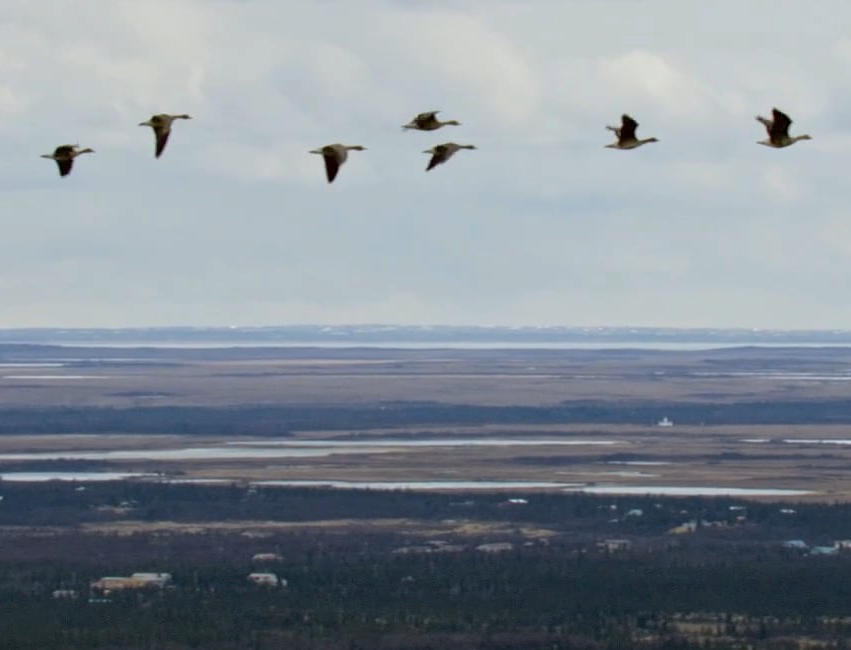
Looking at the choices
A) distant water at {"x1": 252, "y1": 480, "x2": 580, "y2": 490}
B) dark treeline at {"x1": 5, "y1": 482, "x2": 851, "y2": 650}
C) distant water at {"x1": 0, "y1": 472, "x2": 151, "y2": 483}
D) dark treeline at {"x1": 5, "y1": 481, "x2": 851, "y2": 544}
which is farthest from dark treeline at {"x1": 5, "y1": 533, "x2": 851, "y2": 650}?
distant water at {"x1": 0, "y1": 472, "x2": 151, "y2": 483}

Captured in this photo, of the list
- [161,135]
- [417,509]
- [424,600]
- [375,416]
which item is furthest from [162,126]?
[375,416]

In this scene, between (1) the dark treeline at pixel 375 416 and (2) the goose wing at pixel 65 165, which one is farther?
(1) the dark treeline at pixel 375 416

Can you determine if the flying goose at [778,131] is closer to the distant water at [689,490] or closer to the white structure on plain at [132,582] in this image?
the white structure on plain at [132,582]

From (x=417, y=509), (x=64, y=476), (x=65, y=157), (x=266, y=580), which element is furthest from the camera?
(x=64, y=476)

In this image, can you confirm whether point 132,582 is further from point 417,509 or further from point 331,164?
point 331,164

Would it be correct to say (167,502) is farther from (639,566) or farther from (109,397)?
(109,397)

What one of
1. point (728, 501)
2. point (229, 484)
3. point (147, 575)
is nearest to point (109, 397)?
point (229, 484)

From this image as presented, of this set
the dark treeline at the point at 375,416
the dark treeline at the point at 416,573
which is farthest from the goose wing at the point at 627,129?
the dark treeline at the point at 375,416
